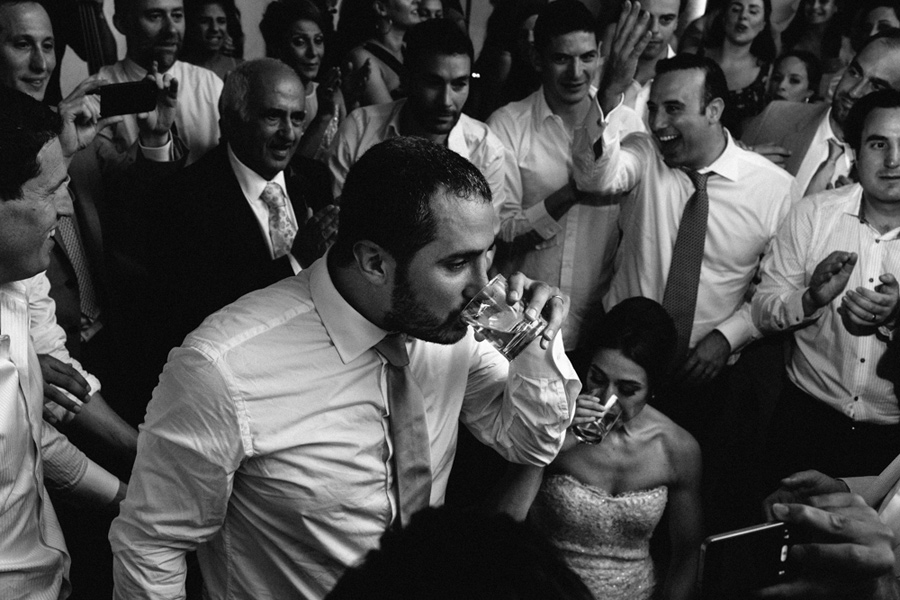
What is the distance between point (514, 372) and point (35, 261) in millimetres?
934

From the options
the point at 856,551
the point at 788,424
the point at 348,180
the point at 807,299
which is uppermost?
the point at 348,180

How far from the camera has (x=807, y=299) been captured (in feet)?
9.14

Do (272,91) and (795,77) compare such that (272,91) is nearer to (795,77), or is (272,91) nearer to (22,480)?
(22,480)

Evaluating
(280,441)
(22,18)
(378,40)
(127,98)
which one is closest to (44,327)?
(127,98)

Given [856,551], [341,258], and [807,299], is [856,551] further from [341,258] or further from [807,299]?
[807,299]

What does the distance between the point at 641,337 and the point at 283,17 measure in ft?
7.35

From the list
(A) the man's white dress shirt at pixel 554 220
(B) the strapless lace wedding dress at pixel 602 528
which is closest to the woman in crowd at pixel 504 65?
(A) the man's white dress shirt at pixel 554 220

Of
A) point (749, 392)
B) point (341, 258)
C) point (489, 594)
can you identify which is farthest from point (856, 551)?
point (749, 392)

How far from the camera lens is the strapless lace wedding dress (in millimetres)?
2619

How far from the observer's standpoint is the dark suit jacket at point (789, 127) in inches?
150

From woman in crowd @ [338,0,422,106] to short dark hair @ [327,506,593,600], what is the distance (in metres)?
3.17

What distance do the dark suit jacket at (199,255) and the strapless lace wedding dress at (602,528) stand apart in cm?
101

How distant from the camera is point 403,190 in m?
1.62

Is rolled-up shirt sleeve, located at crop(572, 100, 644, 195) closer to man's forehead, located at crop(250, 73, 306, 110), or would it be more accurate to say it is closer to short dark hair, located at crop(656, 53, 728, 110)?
short dark hair, located at crop(656, 53, 728, 110)
